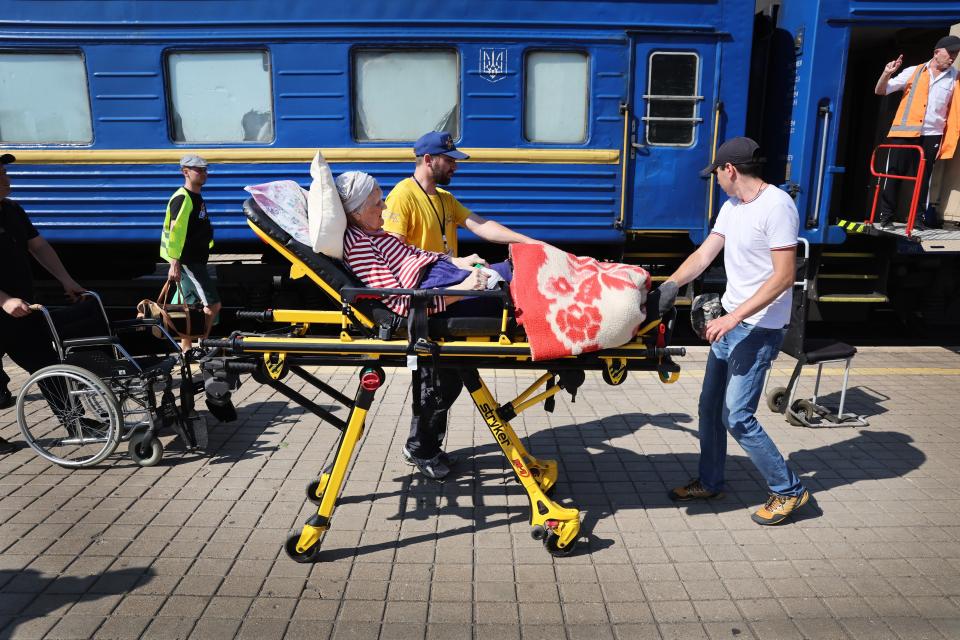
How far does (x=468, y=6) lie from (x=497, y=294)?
4.50 metres

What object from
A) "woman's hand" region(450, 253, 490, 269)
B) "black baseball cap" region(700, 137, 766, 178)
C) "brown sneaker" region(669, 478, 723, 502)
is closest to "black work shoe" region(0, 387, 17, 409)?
"woman's hand" region(450, 253, 490, 269)

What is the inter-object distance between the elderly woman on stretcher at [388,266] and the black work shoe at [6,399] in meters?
3.88

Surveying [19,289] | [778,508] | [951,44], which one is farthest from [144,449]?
[951,44]

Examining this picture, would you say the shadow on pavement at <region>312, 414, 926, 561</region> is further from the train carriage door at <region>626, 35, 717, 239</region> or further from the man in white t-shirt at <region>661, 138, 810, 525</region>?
the train carriage door at <region>626, 35, 717, 239</region>

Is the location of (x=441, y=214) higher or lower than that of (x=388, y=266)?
higher

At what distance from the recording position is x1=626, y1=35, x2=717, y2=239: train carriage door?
21.5 ft

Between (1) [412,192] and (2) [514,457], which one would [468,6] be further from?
(2) [514,457]

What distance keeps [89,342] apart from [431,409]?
229cm

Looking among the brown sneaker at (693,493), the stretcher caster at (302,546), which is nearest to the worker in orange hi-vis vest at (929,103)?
the brown sneaker at (693,493)

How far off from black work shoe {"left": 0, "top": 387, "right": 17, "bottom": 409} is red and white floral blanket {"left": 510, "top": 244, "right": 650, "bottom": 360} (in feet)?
15.0

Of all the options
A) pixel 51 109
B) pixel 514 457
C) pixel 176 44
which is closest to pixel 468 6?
pixel 176 44

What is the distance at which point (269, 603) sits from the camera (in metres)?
2.96

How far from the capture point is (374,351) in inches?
120

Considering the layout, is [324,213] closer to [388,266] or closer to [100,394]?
[388,266]
